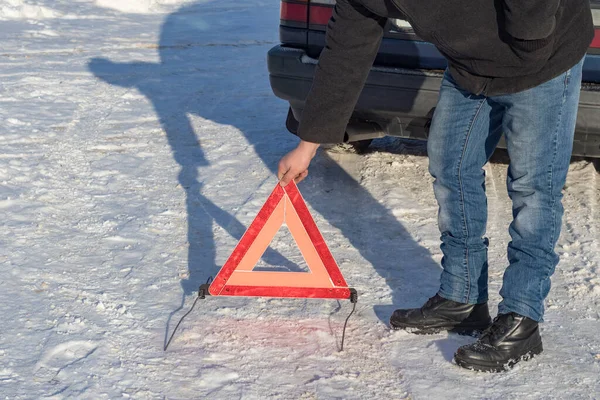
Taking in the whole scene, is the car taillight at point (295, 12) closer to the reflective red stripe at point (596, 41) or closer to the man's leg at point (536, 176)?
the reflective red stripe at point (596, 41)

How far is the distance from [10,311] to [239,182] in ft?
6.08

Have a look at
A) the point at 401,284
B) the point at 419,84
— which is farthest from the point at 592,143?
the point at 401,284

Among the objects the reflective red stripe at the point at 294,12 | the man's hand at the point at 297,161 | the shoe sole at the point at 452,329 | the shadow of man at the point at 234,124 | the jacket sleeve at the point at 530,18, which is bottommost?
the shadow of man at the point at 234,124

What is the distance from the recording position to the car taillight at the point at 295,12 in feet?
15.0

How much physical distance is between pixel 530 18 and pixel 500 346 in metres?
1.20

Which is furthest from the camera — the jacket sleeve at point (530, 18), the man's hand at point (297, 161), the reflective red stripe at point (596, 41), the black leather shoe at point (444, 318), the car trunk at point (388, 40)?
the car trunk at point (388, 40)

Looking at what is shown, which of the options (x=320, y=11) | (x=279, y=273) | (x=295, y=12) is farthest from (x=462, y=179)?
(x=295, y=12)

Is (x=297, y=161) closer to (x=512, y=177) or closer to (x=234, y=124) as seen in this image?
(x=512, y=177)

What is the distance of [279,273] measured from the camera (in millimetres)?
3400

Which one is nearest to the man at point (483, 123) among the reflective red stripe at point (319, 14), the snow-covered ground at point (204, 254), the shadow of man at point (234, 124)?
the snow-covered ground at point (204, 254)

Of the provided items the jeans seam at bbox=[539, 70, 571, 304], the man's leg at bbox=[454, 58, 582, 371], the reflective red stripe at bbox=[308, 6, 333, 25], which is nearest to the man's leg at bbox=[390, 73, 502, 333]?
the man's leg at bbox=[454, 58, 582, 371]

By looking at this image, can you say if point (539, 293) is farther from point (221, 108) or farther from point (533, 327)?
point (221, 108)

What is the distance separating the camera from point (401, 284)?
379 centimetres

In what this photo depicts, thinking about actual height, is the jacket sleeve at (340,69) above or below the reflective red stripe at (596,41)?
above
